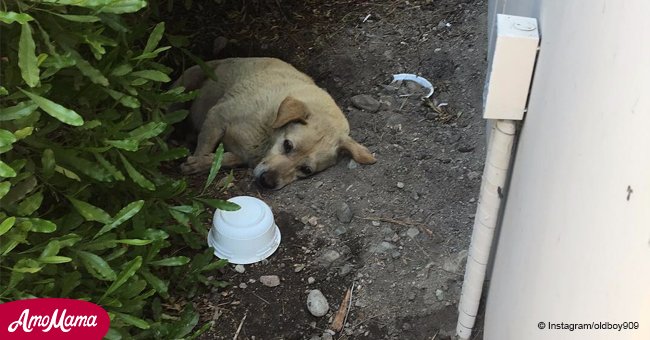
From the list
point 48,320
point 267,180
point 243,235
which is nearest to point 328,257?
point 243,235

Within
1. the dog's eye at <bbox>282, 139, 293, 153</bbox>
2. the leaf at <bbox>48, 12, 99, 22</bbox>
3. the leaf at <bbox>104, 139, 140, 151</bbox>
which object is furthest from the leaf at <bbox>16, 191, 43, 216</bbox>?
the dog's eye at <bbox>282, 139, 293, 153</bbox>

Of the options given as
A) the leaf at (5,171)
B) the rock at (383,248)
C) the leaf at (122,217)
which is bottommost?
the rock at (383,248)

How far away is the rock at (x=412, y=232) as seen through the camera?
323 cm

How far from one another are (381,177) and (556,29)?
1929 mm

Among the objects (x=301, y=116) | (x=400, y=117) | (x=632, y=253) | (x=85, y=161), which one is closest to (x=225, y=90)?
(x=301, y=116)

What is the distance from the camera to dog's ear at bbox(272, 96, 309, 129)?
388 cm

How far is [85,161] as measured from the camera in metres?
2.09

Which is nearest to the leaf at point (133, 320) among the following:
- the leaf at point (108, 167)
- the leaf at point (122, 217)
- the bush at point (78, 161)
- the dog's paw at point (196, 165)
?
the bush at point (78, 161)

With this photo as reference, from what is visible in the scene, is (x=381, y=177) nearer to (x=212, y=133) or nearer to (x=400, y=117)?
(x=400, y=117)

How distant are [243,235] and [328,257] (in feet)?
Result: 1.26

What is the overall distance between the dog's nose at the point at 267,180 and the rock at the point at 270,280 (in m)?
0.73

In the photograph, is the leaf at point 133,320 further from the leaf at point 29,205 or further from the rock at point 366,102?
the rock at point 366,102

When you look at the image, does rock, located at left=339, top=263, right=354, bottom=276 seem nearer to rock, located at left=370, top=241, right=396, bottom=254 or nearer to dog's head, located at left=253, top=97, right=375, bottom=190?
rock, located at left=370, top=241, right=396, bottom=254

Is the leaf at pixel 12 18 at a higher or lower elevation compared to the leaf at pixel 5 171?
higher
